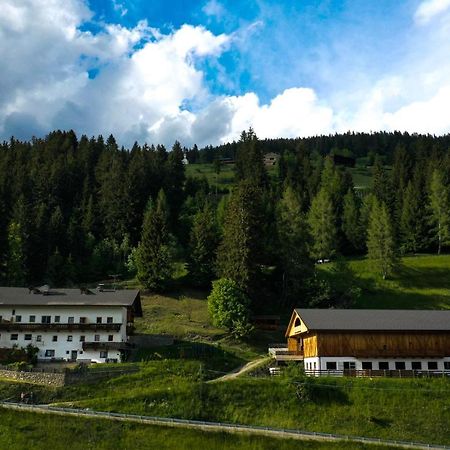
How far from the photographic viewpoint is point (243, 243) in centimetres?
7125

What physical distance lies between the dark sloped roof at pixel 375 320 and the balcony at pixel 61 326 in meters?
20.4

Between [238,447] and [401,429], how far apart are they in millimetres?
13030

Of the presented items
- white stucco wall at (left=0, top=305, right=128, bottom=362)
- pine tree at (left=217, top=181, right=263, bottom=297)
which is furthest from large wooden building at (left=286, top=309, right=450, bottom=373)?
white stucco wall at (left=0, top=305, right=128, bottom=362)

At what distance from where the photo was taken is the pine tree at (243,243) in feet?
229

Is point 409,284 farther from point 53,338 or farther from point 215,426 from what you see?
point 53,338

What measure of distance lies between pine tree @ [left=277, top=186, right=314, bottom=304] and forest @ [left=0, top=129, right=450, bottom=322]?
5.9 inches

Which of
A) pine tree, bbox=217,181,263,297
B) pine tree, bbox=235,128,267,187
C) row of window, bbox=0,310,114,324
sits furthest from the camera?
pine tree, bbox=235,128,267,187

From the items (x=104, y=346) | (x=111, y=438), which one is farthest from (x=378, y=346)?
(x=104, y=346)

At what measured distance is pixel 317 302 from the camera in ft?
237

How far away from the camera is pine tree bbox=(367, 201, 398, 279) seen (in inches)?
3329

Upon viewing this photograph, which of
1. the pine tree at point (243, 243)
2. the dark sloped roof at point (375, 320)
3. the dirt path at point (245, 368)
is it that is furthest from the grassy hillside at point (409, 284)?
the dirt path at point (245, 368)

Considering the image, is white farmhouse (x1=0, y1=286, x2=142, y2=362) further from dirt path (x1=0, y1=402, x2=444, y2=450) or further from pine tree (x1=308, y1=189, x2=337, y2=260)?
pine tree (x1=308, y1=189, x2=337, y2=260)

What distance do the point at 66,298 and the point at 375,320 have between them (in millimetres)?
34266

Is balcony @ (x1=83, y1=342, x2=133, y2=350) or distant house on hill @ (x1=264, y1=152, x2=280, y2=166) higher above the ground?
distant house on hill @ (x1=264, y1=152, x2=280, y2=166)
